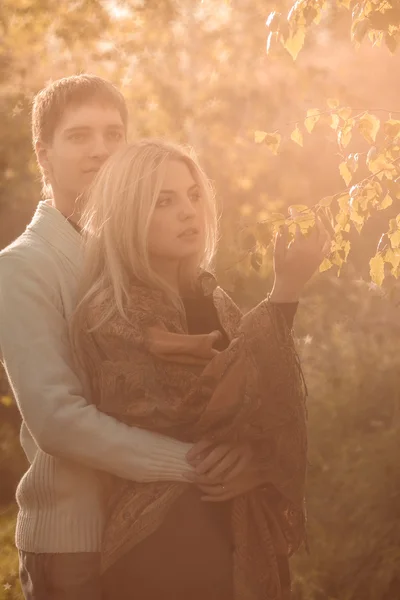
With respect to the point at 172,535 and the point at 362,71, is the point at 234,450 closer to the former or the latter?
the point at 172,535

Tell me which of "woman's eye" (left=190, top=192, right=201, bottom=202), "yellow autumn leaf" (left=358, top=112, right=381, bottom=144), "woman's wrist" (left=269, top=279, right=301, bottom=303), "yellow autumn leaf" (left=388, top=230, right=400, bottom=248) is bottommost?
"woman's wrist" (left=269, top=279, right=301, bottom=303)

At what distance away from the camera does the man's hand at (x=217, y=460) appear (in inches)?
115

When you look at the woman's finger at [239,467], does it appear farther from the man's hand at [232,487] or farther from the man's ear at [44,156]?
the man's ear at [44,156]

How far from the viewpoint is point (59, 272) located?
3.15 metres

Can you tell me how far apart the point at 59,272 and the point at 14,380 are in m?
0.38

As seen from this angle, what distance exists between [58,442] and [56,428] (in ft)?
0.15

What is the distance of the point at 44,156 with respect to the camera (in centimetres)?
365

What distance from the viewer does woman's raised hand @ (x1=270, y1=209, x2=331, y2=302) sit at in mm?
2914

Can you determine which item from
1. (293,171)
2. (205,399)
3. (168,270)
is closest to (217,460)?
(205,399)

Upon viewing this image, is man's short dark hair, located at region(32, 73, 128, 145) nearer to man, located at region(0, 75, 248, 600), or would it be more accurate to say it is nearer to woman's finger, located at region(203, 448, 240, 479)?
man, located at region(0, 75, 248, 600)

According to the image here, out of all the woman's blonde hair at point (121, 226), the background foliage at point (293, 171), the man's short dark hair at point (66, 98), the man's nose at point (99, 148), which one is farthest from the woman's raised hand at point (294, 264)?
the man's short dark hair at point (66, 98)

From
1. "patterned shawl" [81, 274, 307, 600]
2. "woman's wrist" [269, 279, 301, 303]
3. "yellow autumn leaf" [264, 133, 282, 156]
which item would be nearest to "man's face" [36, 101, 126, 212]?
"patterned shawl" [81, 274, 307, 600]

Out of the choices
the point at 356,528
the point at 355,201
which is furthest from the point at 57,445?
the point at 356,528

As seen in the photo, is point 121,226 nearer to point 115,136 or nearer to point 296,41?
point 115,136
